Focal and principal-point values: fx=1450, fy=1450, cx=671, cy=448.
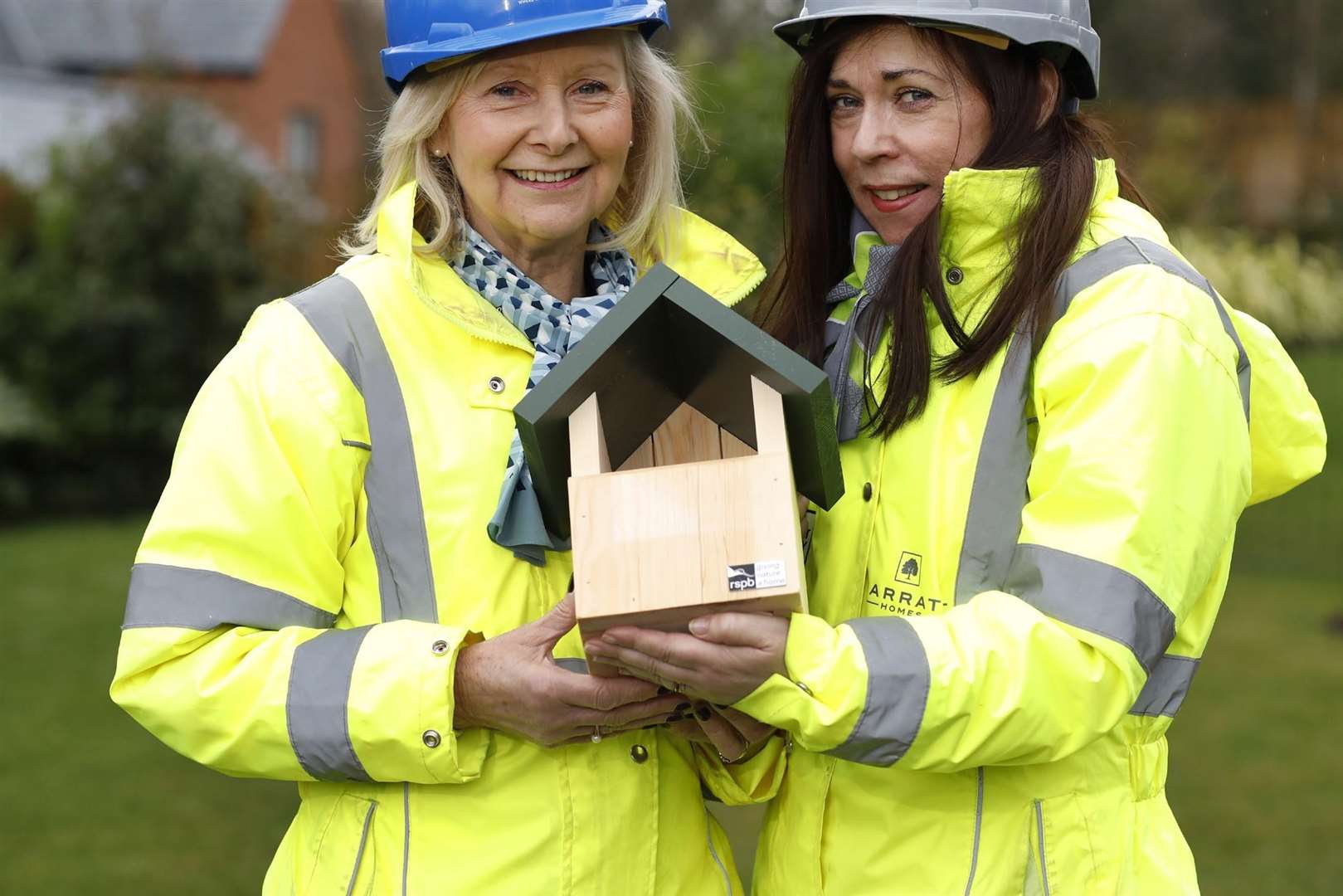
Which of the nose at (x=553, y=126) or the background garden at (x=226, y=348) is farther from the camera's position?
the background garden at (x=226, y=348)

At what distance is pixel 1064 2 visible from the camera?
2467mm

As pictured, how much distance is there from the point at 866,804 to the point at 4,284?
1109cm

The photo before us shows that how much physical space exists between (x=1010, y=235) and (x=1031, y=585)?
601 mm

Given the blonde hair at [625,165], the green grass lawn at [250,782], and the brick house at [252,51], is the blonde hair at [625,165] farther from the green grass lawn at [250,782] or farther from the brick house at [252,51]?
the brick house at [252,51]

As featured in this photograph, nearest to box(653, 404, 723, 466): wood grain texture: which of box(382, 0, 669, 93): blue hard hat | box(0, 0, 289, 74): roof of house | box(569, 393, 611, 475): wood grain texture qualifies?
box(569, 393, 611, 475): wood grain texture

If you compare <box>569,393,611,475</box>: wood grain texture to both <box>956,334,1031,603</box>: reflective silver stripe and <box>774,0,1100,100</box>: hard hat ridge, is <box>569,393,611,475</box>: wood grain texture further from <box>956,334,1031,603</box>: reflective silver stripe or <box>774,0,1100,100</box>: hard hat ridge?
<box>774,0,1100,100</box>: hard hat ridge

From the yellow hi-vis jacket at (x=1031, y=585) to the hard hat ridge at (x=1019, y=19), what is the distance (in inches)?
7.7

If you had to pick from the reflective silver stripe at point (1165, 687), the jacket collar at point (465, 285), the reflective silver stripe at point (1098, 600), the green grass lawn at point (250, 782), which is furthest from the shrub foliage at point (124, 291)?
the reflective silver stripe at point (1098, 600)

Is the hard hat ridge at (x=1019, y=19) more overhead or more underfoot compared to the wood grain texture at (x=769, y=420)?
more overhead

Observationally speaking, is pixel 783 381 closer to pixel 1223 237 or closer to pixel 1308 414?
pixel 1308 414

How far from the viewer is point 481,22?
2.48m

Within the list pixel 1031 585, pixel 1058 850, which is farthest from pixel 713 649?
pixel 1058 850

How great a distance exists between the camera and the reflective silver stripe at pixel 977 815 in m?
2.33

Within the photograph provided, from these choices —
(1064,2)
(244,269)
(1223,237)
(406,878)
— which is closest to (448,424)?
(406,878)
